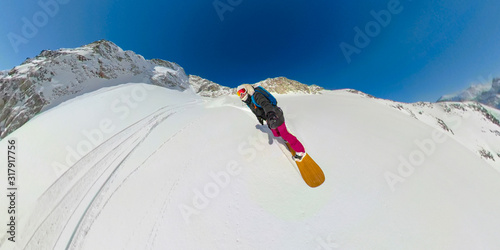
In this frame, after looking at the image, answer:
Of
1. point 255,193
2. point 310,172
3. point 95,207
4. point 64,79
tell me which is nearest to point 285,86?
point 310,172

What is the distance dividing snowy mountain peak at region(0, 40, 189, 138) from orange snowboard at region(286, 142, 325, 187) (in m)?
25.9

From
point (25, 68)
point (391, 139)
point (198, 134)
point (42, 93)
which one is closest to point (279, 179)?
point (198, 134)

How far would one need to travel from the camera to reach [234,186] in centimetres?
382

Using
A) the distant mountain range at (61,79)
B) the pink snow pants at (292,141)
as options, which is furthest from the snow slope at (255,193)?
the distant mountain range at (61,79)

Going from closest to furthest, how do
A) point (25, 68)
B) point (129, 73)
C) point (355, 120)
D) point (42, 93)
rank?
point (355, 120) < point (42, 93) < point (25, 68) < point (129, 73)

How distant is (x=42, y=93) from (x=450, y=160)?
32.3m

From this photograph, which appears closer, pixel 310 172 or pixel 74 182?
pixel 310 172

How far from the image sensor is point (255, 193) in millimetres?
3566

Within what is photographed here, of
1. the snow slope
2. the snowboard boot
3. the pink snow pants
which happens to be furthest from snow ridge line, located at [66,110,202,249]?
the snowboard boot

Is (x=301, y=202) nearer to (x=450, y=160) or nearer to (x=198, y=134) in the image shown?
(x=198, y=134)

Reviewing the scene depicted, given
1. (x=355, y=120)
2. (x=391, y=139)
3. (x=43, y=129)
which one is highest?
(x=43, y=129)

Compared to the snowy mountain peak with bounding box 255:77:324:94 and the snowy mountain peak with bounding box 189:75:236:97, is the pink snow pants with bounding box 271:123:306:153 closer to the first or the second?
the snowy mountain peak with bounding box 255:77:324:94

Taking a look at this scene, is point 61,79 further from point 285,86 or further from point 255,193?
point 255,193

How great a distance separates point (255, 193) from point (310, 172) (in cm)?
142
